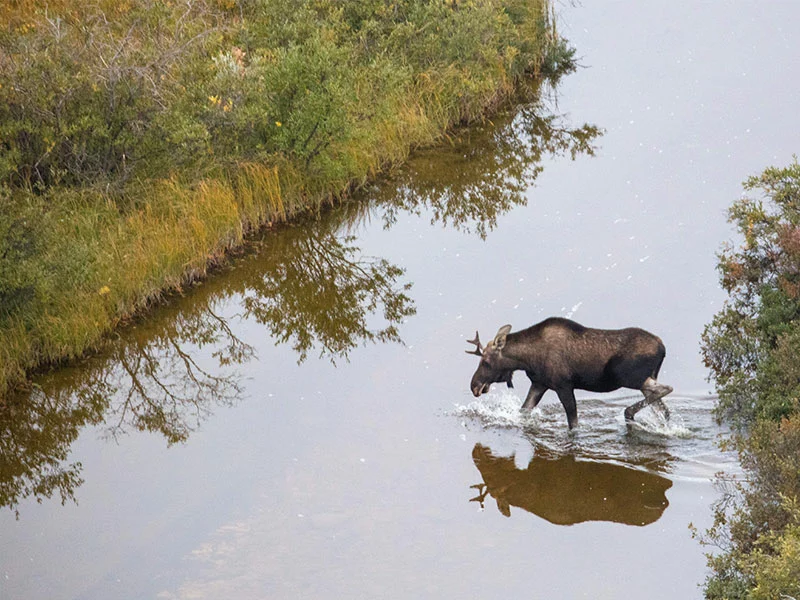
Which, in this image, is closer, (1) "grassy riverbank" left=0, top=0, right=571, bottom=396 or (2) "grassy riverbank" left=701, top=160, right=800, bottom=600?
(2) "grassy riverbank" left=701, top=160, right=800, bottom=600

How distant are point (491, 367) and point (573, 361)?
0.90m

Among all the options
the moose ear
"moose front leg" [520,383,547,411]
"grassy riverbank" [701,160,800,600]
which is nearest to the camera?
"grassy riverbank" [701,160,800,600]

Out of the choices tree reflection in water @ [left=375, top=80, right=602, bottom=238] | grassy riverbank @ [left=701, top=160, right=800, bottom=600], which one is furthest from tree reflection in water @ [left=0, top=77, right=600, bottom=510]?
grassy riverbank @ [left=701, top=160, right=800, bottom=600]

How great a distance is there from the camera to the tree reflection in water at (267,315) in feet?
41.1

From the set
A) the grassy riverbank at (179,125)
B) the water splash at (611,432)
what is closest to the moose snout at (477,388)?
the water splash at (611,432)

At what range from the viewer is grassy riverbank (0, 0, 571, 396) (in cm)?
1365

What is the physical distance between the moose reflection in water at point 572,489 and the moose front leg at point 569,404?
0.50 m

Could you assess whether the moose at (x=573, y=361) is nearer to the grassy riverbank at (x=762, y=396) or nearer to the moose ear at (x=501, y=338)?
the moose ear at (x=501, y=338)

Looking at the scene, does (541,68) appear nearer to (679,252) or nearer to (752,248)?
(679,252)

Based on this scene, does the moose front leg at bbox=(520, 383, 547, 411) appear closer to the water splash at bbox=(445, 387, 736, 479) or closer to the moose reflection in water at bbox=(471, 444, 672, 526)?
the water splash at bbox=(445, 387, 736, 479)

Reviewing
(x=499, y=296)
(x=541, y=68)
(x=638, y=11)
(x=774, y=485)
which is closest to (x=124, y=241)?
(x=499, y=296)

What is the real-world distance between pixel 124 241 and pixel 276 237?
2.61 m

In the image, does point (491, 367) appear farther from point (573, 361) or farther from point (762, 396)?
point (762, 396)

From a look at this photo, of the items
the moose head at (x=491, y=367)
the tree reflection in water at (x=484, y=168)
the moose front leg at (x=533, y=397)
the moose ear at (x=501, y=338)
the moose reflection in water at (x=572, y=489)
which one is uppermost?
the tree reflection in water at (x=484, y=168)
